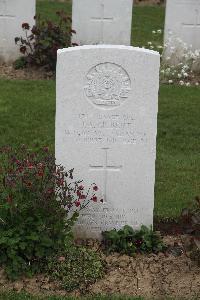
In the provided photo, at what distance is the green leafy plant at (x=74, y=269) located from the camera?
4922 millimetres

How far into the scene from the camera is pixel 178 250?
5.02m

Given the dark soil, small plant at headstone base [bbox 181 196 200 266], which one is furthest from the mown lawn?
small plant at headstone base [bbox 181 196 200 266]

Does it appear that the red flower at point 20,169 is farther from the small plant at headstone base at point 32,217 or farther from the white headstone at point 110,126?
the white headstone at point 110,126

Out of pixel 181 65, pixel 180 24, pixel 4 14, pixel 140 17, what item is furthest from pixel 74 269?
pixel 140 17

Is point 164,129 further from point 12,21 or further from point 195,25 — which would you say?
point 12,21

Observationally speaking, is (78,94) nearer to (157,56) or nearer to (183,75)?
(157,56)

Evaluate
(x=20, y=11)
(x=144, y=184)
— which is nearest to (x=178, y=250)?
(x=144, y=184)

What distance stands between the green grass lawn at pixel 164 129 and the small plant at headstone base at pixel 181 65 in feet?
1.42

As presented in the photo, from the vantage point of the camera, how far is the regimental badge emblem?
201 inches

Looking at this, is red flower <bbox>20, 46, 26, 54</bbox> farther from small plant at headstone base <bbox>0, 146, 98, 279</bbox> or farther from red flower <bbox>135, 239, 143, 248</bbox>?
red flower <bbox>135, 239, 143, 248</bbox>

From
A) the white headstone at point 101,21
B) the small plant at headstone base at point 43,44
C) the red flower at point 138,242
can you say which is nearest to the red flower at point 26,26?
the small plant at headstone base at point 43,44

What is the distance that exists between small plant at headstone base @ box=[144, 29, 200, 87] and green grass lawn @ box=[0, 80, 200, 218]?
432 mm

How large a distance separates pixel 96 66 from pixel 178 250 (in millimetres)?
1438

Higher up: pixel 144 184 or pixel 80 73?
pixel 80 73
